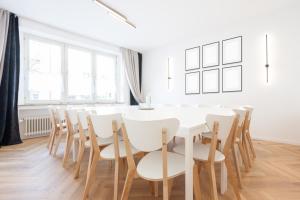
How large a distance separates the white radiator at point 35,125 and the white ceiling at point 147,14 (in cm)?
227

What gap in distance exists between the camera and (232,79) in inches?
162

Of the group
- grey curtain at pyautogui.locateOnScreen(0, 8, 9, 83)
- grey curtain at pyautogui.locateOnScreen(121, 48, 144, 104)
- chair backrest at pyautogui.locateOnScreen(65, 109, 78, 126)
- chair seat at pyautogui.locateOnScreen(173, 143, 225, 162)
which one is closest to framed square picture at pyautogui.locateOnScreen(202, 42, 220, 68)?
grey curtain at pyautogui.locateOnScreen(121, 48, 144, 104)

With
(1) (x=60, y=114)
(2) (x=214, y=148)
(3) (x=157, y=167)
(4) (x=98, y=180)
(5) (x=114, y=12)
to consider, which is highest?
(5) (x=114, y=12)

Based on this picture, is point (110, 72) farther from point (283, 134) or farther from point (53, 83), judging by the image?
point (283, 134)

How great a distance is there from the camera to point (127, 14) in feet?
11.8

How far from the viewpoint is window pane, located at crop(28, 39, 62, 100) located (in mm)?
4172

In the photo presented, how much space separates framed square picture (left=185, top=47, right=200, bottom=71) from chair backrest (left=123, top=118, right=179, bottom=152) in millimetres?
4055

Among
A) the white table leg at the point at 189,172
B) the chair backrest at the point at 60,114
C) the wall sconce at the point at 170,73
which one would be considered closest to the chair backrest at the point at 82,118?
the chair backrest at the point at 60,114

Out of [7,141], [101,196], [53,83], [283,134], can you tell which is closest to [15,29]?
[53,83]

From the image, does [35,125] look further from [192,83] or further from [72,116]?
[192,83]

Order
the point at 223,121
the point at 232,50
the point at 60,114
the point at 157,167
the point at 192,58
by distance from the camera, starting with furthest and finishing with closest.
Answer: the point at 192,58 → the point at 232,50 → the point at 60,114 → the point at 223,121 → the point at 157,167

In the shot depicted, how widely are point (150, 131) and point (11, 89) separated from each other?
376 centimetres

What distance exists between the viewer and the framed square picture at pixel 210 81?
4.39 meters

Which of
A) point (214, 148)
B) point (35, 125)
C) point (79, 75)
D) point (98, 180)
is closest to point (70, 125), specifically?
point (98, 180)
